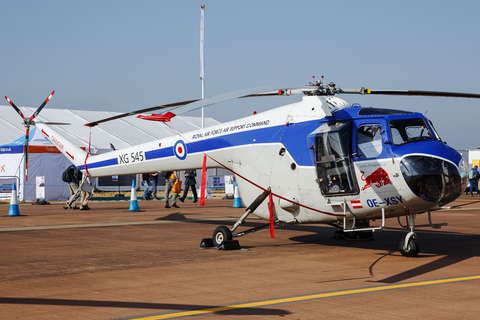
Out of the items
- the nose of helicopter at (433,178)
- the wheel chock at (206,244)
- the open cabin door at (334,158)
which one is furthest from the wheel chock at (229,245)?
the nose of helicopter at (433,178)

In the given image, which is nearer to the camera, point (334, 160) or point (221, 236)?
point (334, 160)

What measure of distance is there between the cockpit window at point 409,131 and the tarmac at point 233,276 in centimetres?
153

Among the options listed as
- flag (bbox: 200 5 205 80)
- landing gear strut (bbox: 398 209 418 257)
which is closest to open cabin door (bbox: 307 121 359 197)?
→ landing gear strut (bbox: 398 209 418 257)

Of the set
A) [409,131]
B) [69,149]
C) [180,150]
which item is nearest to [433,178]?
[409,131]

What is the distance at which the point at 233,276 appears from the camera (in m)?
8.16

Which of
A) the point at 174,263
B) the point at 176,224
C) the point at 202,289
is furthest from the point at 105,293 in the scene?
the point at 176,224

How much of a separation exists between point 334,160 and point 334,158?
0.04 m

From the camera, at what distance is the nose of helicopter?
877cm

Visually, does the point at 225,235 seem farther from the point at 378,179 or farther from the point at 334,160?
the point at 378,179

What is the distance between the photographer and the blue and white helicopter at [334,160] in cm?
899

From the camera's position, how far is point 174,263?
30.8 feet

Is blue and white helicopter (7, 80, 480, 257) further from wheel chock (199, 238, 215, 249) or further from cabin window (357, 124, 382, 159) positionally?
wheel chock (199, 238, 215, 249)

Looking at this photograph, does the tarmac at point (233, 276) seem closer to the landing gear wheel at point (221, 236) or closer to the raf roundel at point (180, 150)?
the landing gear wheel at point (221, 236)

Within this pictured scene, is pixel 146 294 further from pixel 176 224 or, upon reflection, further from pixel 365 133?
pixel 176 224
